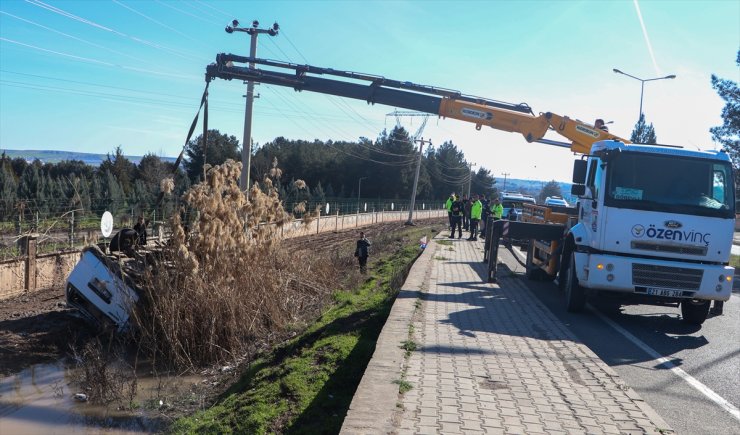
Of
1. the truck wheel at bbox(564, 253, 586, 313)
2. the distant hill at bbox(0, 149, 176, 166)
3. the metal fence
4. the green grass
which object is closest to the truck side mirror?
the truck wheel at bbox(564, 253, 586, 313)

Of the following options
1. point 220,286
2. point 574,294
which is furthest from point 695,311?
point 220,286

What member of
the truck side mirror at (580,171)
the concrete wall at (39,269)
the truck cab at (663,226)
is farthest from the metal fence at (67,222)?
the truck cab at (663,226)

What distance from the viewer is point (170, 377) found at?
347 inches

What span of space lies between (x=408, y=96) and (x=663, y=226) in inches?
278

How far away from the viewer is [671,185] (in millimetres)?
9914

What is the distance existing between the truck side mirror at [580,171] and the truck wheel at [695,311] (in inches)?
98.9

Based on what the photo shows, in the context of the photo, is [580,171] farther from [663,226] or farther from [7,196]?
[7,196]

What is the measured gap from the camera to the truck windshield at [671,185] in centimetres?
979

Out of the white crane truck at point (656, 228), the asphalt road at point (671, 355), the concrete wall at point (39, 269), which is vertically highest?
the white crane truck at point (656, 228)

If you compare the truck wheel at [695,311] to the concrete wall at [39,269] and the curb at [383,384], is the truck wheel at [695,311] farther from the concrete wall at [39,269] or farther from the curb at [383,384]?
the concrete wall at [39,269]

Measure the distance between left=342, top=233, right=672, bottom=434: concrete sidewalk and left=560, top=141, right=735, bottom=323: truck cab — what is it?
1.35 metres

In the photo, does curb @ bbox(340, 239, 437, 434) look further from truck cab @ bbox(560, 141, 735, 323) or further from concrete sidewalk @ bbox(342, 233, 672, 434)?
truck cab @ bbox(560, 141, 735, 323)

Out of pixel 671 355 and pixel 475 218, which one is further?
pixel 475 218

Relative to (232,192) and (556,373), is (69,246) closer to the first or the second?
(232,192)
